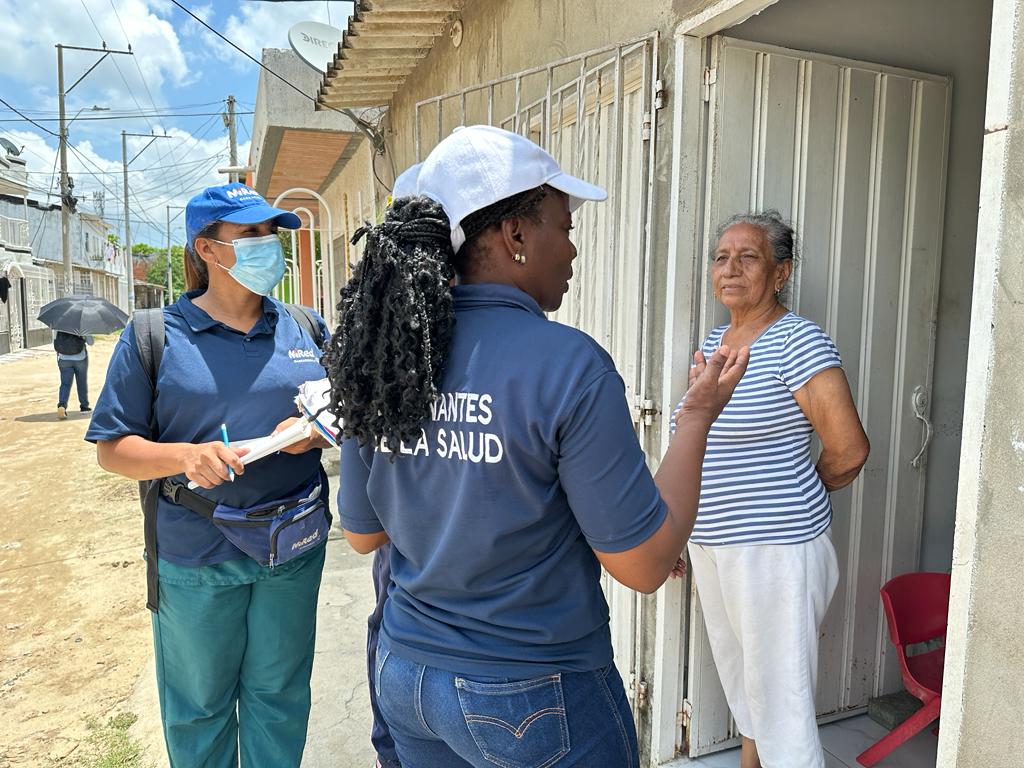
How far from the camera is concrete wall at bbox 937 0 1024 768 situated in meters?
1.19

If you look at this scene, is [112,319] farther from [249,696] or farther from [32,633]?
[249,696]

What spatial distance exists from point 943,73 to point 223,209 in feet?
8.38

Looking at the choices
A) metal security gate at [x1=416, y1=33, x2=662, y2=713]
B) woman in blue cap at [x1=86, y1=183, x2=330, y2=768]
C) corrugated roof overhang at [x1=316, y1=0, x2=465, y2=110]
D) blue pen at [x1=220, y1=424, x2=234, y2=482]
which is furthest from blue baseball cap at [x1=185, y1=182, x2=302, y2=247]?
corrugated roof overhang at [x1=316, y1=0, x2=465, y2=110]

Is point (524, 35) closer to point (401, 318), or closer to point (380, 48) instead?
point (380, 48)

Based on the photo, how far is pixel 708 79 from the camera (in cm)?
233

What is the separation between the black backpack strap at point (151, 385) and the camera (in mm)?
2082

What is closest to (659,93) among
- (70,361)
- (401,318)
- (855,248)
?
(855,248)

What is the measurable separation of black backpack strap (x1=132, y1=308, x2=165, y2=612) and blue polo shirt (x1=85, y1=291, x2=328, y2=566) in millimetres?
17

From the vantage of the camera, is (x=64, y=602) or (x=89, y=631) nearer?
(x=89, y=631)

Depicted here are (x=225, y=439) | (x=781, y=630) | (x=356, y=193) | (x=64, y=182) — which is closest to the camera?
(x=225, y=439)

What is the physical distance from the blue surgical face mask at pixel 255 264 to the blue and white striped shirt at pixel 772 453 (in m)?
1.30

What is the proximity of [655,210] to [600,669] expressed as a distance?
164cm

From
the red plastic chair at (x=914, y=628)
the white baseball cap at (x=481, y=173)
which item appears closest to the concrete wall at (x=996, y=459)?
the white baseball cap at (x=481, y=173)

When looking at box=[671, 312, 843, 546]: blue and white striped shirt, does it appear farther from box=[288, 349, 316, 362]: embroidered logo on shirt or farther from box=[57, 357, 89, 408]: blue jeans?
box=[57, 357, 89, 408]: blue jeans
